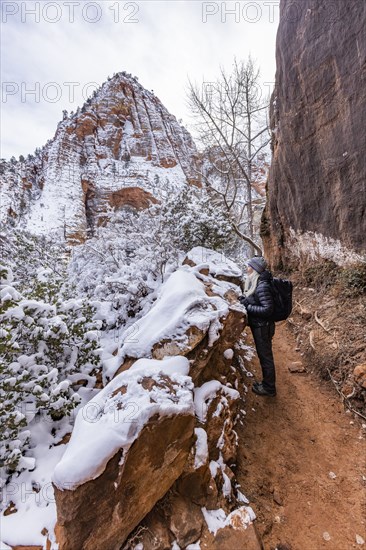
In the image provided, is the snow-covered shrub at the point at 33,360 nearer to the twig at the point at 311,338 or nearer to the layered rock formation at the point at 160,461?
the layered rock formation at the point at 160,461

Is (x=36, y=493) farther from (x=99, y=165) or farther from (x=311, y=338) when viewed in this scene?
(x=99, y=165)

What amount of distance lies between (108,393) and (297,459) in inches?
92.3

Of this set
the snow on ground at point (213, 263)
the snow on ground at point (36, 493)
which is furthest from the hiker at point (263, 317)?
the snow on ground at point (36, 493)

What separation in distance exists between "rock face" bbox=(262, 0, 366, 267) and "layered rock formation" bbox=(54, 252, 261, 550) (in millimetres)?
4021

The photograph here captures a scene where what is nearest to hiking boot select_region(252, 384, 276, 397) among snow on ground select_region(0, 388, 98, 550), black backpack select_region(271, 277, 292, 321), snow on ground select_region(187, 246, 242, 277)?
black backpack select_region(271, 277, 292, 321)

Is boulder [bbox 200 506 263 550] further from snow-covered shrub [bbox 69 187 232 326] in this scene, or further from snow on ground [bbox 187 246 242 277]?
snow on ground [bbox 187 246 242 277]

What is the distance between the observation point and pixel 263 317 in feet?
12.0

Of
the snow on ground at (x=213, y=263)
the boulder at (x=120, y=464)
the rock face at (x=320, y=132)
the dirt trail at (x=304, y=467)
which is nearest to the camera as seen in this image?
the boulder at (x=120, y=464)

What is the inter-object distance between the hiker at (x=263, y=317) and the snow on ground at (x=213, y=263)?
160 centimetres

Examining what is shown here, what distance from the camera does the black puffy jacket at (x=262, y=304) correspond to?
3605 mm

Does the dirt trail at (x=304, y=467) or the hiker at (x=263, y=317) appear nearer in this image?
the dirt trail at (x=304, y=467)

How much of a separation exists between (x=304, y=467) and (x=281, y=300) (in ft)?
6.57

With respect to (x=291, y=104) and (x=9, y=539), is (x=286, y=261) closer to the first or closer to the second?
(x=291, y=104)

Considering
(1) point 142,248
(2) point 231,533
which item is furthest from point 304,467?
(1) point 142,248
